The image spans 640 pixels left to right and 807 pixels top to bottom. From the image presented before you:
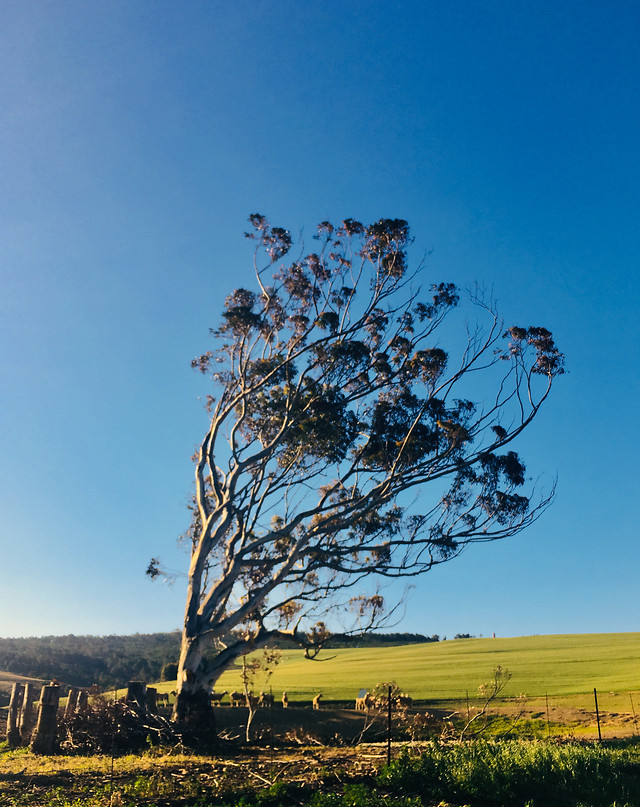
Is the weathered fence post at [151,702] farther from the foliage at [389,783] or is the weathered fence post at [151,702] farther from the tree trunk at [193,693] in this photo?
the foliage at [389,783]

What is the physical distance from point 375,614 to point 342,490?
4.44 meters

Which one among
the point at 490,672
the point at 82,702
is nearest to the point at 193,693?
the point at 82,702

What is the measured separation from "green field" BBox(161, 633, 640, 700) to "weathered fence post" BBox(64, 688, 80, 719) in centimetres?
1063

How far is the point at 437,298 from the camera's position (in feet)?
77.5

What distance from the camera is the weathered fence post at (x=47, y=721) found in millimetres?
15055

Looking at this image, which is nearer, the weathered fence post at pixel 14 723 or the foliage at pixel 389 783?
the foliage at pixel 389 783

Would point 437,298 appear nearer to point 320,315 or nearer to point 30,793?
point 320,315

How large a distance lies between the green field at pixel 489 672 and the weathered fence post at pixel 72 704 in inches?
419

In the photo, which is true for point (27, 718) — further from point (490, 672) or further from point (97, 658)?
point (97, 658)

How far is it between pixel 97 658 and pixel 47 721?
5481 cm

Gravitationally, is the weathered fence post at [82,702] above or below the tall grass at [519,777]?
above

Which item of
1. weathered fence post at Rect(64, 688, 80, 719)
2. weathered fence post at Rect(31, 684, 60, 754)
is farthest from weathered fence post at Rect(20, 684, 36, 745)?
weathered fence post at Rect(31, 684, 60, 754)

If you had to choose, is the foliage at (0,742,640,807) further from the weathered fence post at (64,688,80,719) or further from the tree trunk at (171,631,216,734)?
the tree trunk at (171,631,216,734)

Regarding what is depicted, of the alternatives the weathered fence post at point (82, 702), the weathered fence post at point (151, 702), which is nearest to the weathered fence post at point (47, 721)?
the weathered fence post at point (82, 702)
